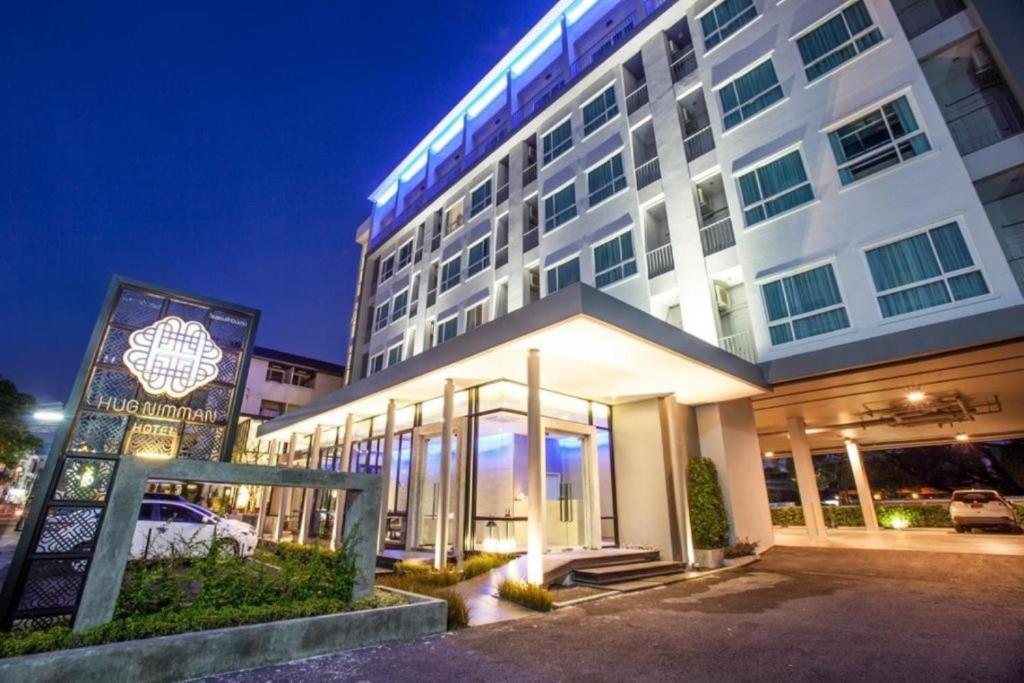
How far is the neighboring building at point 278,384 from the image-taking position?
27.3 metres

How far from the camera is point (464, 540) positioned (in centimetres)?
1078

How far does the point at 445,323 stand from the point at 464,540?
11.4 metres

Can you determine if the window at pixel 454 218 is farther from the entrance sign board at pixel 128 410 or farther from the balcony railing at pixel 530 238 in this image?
the entrance sign board at pixel 128 410

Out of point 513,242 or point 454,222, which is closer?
point 513,242

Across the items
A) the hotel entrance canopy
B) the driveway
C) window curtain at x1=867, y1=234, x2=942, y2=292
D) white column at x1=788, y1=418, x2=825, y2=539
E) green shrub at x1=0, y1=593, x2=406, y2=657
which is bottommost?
the driveway

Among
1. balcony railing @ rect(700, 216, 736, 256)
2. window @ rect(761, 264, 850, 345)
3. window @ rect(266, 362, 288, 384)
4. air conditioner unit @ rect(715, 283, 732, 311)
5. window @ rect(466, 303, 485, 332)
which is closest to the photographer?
window @ rect(761, 264, 850, 345)

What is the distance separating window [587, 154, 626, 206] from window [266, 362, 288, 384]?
895 inches

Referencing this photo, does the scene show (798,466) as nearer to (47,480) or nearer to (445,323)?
(445,323)

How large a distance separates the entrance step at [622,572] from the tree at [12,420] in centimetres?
3084

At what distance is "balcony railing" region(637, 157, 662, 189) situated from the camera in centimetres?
1464

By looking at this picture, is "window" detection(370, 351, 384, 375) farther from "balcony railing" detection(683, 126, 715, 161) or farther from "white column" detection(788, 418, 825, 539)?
"white column" detection(788, 418, 825, 539)

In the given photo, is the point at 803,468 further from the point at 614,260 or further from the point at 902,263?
the point at 614,260

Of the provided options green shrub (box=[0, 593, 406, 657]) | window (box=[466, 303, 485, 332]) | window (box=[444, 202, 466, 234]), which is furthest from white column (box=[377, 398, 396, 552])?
window (box=[444, 202, 466, 234])

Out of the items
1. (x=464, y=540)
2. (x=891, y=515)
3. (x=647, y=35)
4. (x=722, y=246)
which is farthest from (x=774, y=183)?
(x=891, y=515)
